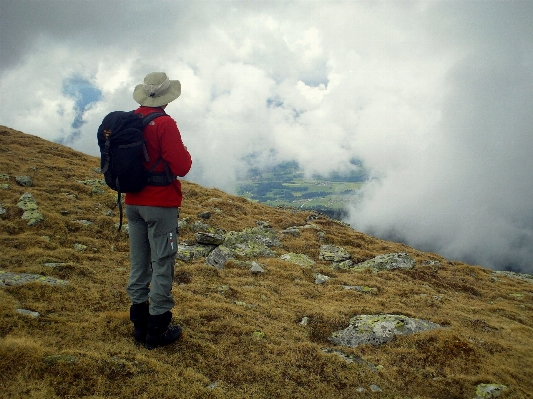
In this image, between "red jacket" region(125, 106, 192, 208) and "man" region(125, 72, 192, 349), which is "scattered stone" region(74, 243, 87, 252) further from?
"red jacket" region(125, 106, 192, 208)

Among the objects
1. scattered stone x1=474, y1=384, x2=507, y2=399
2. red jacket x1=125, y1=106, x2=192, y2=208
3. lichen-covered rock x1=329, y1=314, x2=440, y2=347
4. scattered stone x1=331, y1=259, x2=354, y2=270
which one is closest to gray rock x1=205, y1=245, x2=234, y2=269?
scattered stone x1=331, y1=259, x2=354, y2=270

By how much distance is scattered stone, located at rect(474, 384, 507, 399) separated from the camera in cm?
855

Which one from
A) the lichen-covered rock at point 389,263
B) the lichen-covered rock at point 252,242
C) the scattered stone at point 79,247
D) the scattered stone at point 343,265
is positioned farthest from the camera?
the lichen-covered rock at point 389,263

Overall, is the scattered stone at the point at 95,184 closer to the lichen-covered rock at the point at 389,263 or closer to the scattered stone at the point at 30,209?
the scattered stone at the point at 30,209

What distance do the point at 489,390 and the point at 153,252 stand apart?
30.3 feet

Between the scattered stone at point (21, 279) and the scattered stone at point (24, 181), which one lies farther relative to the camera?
the scattered stone at point (24, 181)

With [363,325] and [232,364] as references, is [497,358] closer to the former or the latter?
[363,325]

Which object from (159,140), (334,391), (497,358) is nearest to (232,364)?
(334,391)

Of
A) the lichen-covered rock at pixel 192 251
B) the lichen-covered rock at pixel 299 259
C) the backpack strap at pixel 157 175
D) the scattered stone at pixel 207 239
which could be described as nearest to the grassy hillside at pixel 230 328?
the lichen-covered rock at pixel 299 259

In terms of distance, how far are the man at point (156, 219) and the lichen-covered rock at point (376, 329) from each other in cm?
597

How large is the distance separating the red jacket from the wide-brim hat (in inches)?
21.1

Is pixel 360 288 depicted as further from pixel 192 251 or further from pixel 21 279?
pixel 21 279

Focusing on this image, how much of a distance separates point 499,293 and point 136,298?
2321 centimetres

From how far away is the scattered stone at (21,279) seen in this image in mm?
10102
